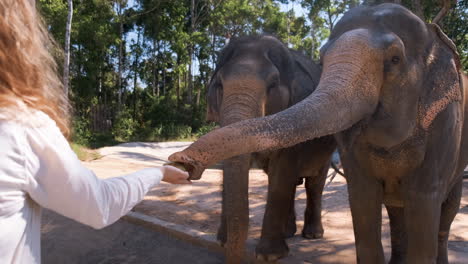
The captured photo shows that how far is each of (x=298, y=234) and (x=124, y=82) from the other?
883 inches

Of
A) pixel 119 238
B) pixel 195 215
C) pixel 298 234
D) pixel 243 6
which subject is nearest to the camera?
pixel 119 238

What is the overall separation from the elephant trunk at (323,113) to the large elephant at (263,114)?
2.98 ft

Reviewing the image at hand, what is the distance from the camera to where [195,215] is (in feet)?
18.8

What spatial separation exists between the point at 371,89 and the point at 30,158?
1.76 metres

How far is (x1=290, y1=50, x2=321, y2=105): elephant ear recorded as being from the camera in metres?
3.84

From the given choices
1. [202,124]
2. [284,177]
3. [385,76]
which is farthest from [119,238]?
[202,124]

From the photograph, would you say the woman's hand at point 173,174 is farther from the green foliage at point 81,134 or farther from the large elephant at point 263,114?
the green foliage at point 81,134

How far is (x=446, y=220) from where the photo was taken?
11.4 feet

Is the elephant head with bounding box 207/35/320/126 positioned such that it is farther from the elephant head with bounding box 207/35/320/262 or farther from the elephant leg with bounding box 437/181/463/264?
the elephant leg with bounding box 437/181/463/264

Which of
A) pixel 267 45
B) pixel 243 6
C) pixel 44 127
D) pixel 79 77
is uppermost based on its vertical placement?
pixel 243 6

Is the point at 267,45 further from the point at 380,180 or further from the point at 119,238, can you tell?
the point at 119,238

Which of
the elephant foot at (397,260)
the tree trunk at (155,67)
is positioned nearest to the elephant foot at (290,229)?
the elephant foot at (397,260)

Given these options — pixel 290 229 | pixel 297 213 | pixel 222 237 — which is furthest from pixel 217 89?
pixel 297 213

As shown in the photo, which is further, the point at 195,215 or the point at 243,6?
the point at 243,6
